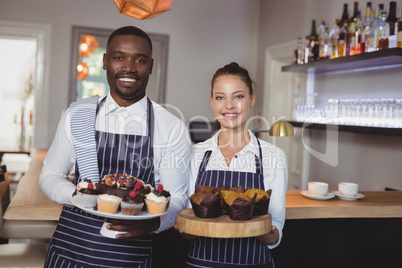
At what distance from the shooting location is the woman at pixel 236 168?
66.7 inches

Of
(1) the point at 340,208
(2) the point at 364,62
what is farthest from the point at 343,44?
(1) the point at 340,208

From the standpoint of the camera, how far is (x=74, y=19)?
5309 millimetres

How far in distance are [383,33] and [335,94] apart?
3.46ft

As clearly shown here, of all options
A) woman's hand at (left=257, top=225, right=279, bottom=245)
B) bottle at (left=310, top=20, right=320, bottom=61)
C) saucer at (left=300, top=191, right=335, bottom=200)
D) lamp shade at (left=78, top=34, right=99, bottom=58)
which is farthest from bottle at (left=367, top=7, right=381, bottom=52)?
lamp shade at (left=78, top=34, right=99, bottom=58)

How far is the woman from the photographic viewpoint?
1693 millimetres

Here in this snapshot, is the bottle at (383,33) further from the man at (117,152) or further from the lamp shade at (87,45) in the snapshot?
the lamp shade at (87,45)

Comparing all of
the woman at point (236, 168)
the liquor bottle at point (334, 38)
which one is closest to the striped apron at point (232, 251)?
the woman at point (236, 168)

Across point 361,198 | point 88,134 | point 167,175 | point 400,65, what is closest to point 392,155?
point 400,65

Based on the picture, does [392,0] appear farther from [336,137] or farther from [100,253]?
[100,253]

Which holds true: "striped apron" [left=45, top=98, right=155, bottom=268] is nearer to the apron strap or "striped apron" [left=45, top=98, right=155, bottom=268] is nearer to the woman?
the apron strap

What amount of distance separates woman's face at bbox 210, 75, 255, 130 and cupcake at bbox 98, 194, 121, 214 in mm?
563

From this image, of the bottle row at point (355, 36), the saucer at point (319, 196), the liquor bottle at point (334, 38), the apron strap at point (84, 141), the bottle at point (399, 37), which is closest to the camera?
the apron strap at point (84, 141)

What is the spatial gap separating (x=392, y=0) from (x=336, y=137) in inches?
49.6

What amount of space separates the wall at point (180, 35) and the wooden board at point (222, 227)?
424 cm
